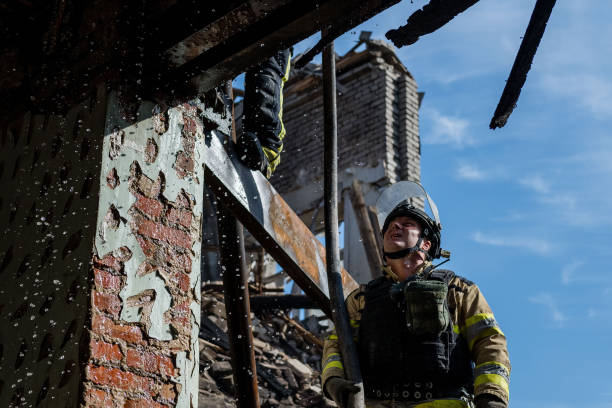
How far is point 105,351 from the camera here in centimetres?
225

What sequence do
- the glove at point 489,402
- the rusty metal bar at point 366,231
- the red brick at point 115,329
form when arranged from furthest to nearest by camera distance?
the rusty metal bar at point 366,231 → the glove at point 489,402 → the red brick at point 115,329

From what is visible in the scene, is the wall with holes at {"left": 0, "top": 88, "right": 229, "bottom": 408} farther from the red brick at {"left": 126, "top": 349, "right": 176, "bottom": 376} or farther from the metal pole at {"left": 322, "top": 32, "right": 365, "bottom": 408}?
the metal pole at {"left": 322, "top": 32, "right": 365, "bottom": 408}

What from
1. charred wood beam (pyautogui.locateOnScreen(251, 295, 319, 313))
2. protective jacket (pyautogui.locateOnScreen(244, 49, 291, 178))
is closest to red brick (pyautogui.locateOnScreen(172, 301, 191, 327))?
protective jacket (pyautogui.locateOnScreen(244, 49, 291, 178))

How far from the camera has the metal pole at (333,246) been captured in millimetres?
3125

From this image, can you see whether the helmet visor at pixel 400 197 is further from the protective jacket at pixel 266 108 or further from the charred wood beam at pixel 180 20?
the charred wood beam at pixel 180 20

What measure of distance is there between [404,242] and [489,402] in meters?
1.02

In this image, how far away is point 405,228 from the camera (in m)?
3.71

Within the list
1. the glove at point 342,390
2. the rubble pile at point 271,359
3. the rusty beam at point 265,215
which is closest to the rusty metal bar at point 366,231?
the rubble pile at point 271,359

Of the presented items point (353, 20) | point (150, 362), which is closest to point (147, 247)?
point (150, 362)

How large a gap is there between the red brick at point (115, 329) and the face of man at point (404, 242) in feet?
5.38

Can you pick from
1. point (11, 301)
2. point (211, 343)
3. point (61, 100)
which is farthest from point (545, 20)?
point (211, 343)

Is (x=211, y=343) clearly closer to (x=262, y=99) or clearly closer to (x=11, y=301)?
(x=262, y=99)

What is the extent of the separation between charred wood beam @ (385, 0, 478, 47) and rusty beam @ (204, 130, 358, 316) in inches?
41.2

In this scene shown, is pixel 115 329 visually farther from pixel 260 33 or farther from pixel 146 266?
pixel 260 33
